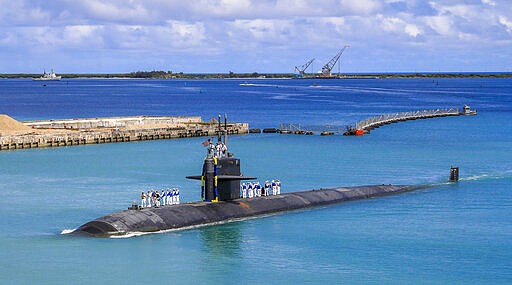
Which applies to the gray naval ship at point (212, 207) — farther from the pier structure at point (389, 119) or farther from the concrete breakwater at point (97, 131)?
the pier structure at point (389, 119)

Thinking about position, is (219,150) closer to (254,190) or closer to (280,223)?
(280,223)

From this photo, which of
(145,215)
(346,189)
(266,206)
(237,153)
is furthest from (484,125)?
(145,215)

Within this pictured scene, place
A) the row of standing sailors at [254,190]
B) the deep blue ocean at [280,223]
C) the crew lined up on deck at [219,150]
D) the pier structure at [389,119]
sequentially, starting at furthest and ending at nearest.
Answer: the pier structure at [389,119] → the row of standing sailors at [254,190] → the crew lined up on deck at [219,150] → the deep blue ocean at [280,223]

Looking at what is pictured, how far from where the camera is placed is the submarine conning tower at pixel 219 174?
50375mm

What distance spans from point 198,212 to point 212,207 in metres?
1.43

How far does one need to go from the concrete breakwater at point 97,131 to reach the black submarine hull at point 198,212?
46.5m

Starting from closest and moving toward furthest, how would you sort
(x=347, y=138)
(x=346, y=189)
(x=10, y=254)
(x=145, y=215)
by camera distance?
(x=10, y=254) < (x=145, y=215) < (x=346, y=189) < (x=347, y=138)

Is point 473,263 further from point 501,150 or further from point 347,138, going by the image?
point 347,138

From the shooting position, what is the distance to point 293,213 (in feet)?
182

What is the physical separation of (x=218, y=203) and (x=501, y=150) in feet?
183

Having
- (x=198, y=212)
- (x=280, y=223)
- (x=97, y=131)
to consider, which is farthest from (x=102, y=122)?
(x=198, y=212)

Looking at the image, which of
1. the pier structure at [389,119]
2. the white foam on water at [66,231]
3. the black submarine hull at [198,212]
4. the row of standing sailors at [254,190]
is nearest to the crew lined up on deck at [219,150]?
the black submarine hull at [198,212]

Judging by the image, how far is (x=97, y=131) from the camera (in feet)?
356

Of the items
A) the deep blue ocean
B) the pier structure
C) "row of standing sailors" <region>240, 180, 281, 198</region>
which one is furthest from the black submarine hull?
the pier structure
